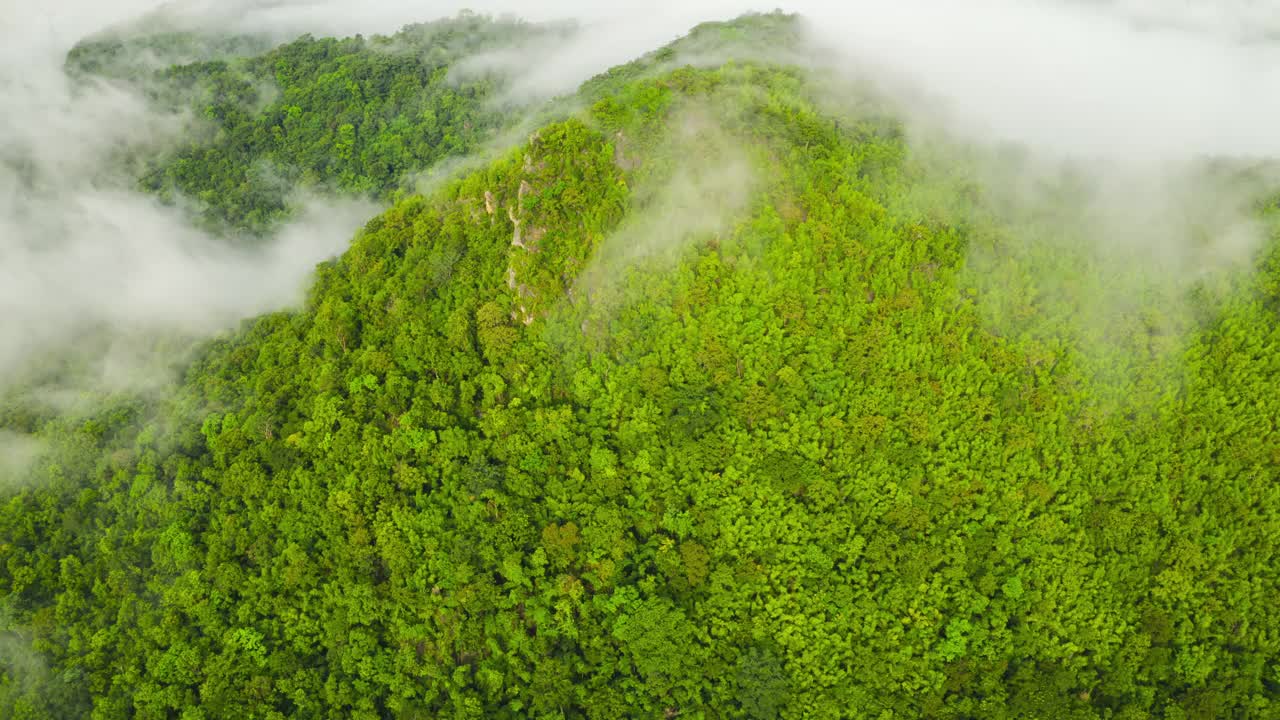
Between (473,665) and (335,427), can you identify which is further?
(335,427)

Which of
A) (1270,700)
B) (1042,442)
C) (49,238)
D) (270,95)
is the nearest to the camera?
(1270,700)

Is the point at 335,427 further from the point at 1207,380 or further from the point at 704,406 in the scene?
the point at 1207,380

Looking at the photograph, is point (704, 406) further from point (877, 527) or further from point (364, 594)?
point (364, 594)

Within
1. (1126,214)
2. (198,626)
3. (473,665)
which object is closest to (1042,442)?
(1126,214)

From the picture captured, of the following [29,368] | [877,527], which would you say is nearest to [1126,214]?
[877,527]

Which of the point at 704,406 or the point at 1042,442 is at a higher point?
the point at 704,406

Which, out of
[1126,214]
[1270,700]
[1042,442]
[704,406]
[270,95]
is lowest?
[1270,700]

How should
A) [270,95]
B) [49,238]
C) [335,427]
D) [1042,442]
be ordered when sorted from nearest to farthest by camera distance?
1. [1042,442]
2. [335,427]
3. [49,238]
4. [270,95]
